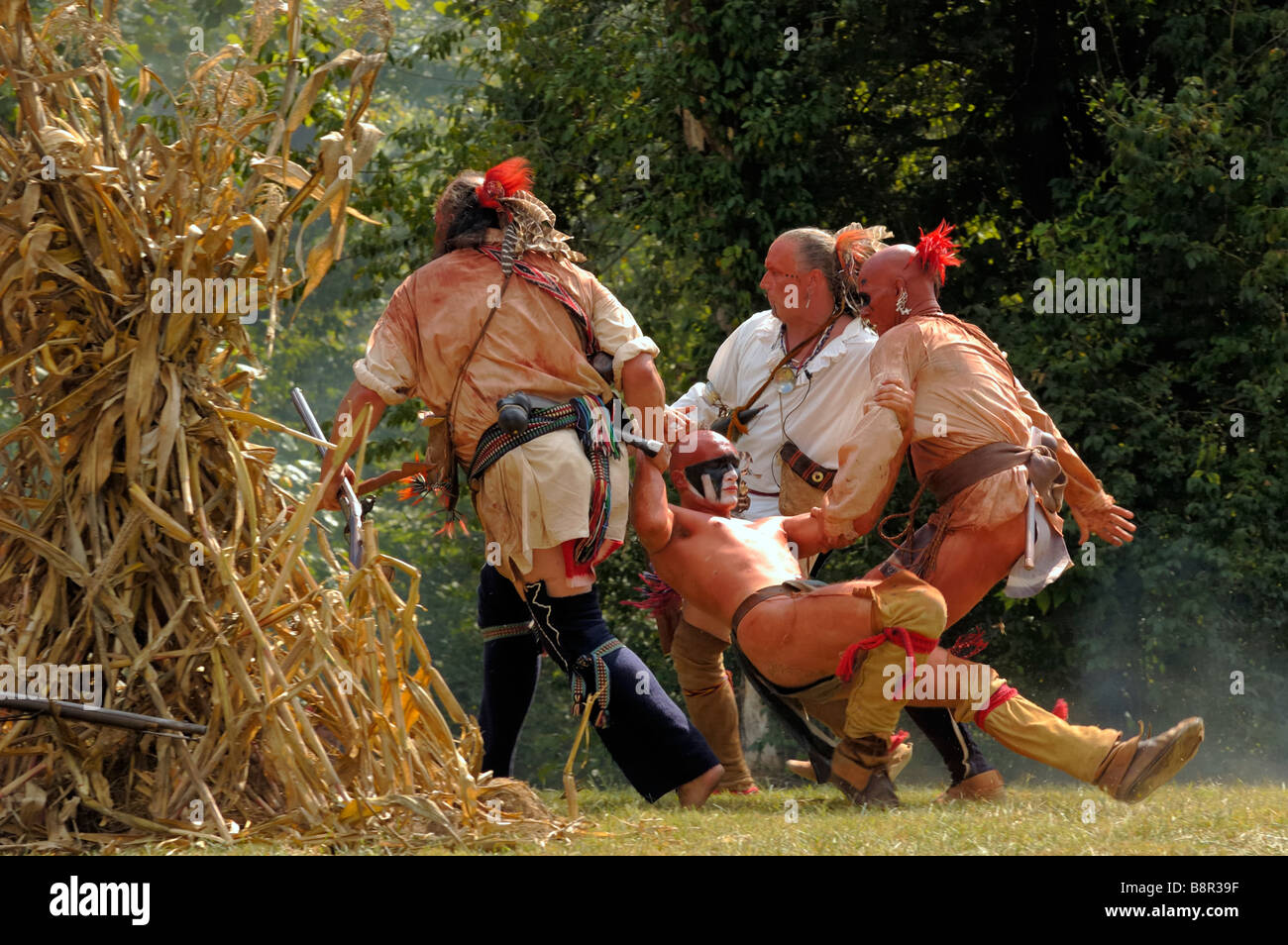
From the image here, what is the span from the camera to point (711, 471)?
566 cm

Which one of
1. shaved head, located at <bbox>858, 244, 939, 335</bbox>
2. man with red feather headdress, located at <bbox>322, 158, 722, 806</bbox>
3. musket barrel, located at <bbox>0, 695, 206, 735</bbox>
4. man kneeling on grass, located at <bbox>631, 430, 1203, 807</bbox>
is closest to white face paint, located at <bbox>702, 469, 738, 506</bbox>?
man kneeling on grass, located at <bbox>631, 430, 1203, 807</bbox>

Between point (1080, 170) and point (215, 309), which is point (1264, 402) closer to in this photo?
point (1080, 170)

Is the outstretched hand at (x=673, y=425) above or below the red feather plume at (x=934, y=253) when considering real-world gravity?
below

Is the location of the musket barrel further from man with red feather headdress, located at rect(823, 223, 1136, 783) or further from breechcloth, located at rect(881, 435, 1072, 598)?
breechcloth, located at rect(881, 435, 1072, 598)

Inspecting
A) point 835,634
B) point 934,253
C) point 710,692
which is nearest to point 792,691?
point 835,634

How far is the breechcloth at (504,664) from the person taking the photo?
18.5 feet

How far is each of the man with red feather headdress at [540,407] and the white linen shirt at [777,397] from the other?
880mm

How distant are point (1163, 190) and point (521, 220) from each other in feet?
14.0

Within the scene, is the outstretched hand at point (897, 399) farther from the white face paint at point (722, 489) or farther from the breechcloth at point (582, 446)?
the breechcloth at point (582, 446)

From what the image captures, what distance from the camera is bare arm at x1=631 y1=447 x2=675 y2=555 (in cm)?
538

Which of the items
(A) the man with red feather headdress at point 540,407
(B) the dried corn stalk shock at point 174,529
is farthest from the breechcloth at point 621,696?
(B) the dried corn stalk shock at point 174,529

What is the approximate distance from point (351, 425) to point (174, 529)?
699 millimetres

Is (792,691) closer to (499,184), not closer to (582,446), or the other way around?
(582,446)

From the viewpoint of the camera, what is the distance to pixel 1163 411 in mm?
8727
